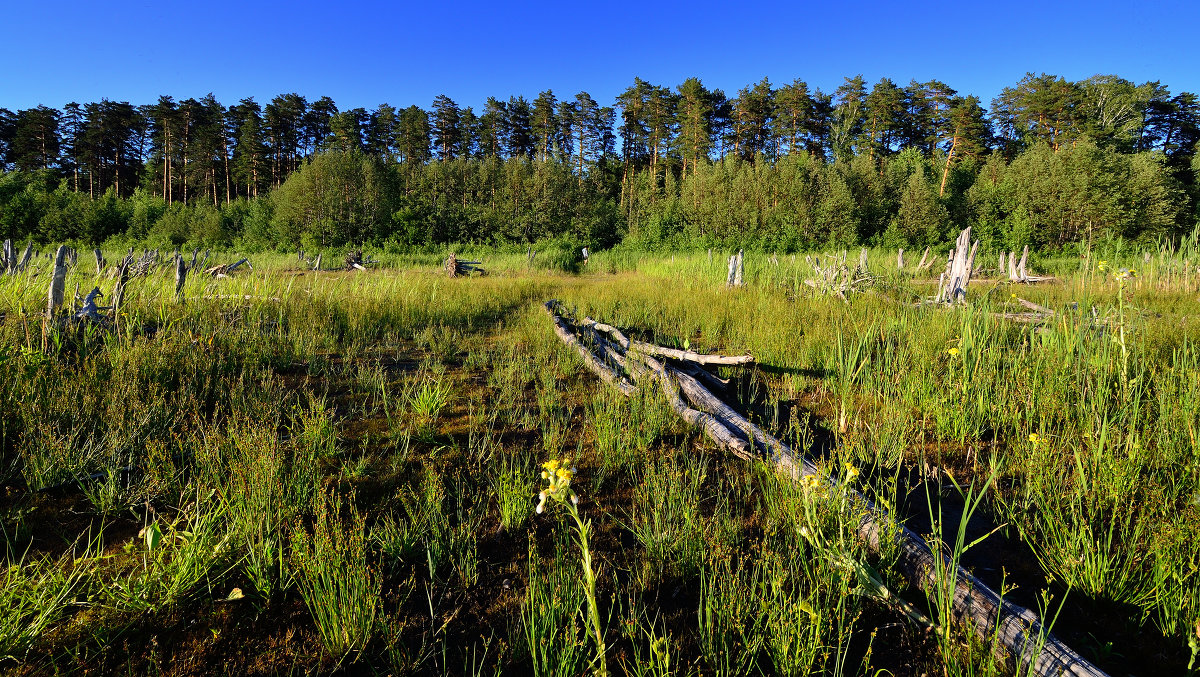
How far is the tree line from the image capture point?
28.2 metres

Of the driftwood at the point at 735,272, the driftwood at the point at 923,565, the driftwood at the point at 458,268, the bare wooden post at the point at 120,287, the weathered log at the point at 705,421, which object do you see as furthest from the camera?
the driftwood at the point at 458,268

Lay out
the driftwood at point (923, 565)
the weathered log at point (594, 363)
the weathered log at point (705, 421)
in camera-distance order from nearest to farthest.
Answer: the driftwood at point (923, 565) < the weathered log at point (705, 421) < the weathered log at point (594, 363)

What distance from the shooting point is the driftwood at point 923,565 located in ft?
4.67

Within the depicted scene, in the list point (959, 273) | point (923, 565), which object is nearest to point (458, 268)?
point (959, 273)

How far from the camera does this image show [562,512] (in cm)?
240

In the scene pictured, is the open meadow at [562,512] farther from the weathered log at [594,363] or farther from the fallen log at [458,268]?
the fallen log at [458,268]

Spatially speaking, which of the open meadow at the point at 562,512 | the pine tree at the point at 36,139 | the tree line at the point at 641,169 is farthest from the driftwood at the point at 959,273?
the pine tree at the point at 36,139

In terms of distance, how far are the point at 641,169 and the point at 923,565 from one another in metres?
45.3

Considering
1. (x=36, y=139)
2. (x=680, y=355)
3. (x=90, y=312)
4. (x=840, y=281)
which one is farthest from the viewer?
(x=36, y=139)

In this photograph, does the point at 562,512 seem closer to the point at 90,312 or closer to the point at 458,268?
the point at 90,312

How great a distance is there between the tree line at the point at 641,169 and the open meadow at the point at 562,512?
26.8 metres

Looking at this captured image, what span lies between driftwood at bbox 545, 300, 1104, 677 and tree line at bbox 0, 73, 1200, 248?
27.2m

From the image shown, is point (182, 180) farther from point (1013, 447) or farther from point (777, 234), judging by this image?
point (1013, 447)

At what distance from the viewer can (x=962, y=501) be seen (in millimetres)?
2619
